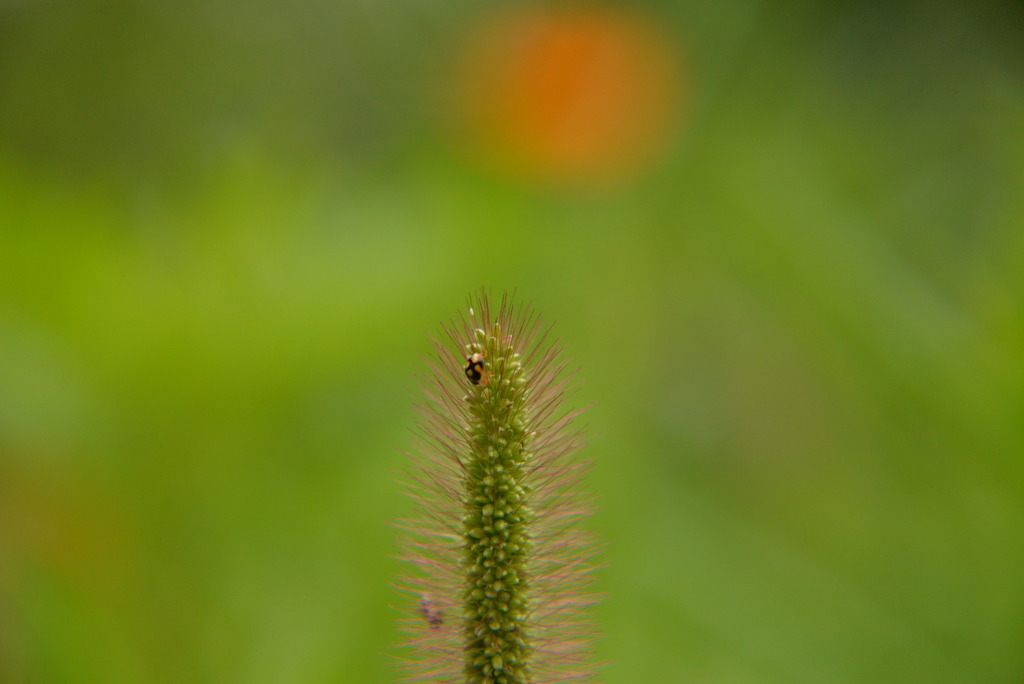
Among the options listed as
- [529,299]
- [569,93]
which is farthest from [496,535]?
[569,93]

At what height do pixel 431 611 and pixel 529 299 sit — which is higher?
pixel 529 299

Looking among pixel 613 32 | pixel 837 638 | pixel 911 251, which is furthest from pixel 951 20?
pixel 837 638

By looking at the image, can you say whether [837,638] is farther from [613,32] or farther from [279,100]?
[279,100]

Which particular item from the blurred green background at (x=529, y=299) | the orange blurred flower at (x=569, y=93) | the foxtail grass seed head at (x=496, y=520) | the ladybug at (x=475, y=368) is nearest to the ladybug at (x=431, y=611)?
the foxtail grass seed head at (x=496, y=520)

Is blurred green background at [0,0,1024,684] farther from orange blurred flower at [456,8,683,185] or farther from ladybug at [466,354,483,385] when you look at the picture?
ladybug at [466,354,483,385]

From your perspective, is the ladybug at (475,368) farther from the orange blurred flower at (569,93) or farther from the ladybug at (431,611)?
the orange blurred flower at (569,93)

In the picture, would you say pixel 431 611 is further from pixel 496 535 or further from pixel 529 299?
pixel 529 299
